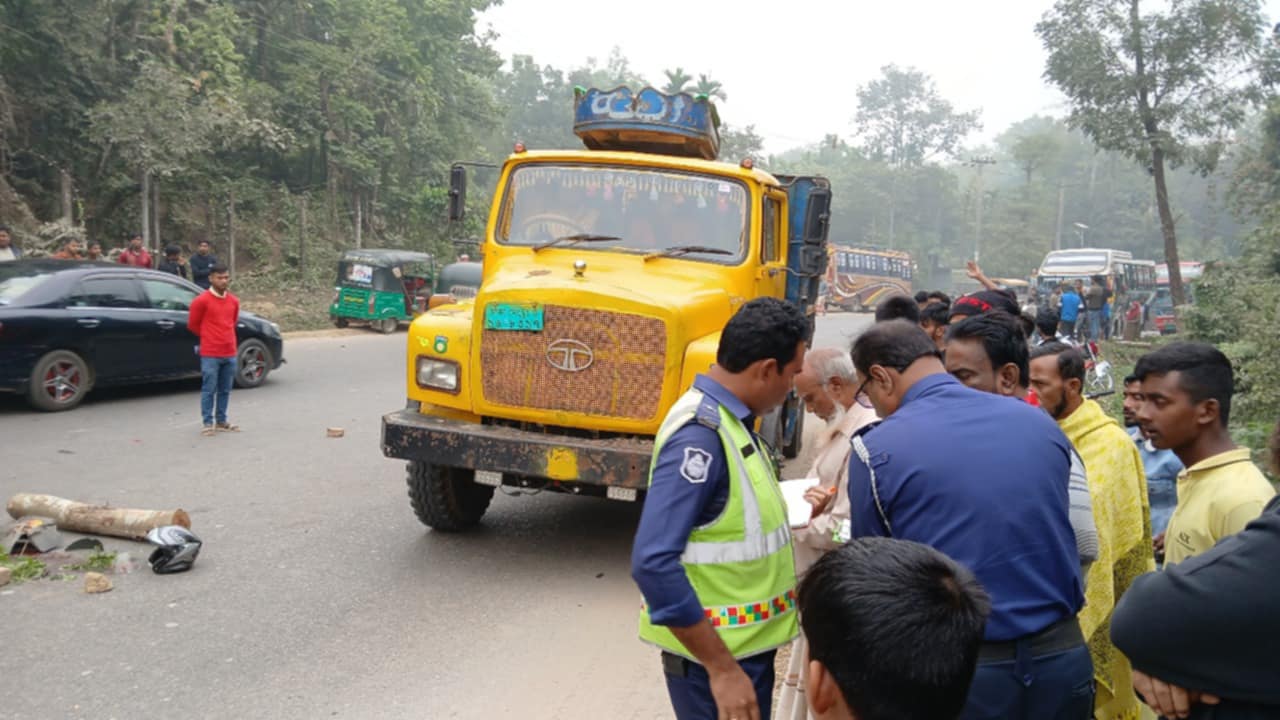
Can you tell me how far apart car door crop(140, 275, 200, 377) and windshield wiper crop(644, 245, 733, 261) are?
628cm

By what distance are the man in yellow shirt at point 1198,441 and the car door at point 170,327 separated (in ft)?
31.8

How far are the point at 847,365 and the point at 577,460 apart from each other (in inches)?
82.4

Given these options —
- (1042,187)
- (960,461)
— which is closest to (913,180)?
(1042,187)

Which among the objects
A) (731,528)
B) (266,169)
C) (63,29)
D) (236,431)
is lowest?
(236,431)

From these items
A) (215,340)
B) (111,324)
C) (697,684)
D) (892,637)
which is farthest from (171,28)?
(892,637)

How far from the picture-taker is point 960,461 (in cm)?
212

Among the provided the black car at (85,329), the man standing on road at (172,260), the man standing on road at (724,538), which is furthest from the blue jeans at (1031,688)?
the man standing on road at (172,260)

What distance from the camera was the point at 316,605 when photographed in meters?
4.84

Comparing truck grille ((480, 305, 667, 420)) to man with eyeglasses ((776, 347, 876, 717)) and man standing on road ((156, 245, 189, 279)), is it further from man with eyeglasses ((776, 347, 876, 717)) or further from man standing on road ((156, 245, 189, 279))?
man standing on road ((156, 245, 189, 279))

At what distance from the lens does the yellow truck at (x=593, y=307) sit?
5207mm

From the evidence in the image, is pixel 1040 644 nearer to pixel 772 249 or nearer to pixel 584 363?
pixel 584 363

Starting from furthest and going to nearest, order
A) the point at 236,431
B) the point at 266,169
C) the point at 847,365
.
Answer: the point at 266,169 < the point at 236,431 < the point at 847,365

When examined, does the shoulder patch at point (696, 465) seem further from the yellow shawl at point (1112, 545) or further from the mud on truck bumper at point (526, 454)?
the mud on truck bumper at point (526, 454)

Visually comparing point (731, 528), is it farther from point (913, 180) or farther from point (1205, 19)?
point (913, 180)
